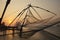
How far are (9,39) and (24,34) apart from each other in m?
1.54

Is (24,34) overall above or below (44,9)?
below

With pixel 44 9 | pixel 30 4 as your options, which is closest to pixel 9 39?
pixel 30 4

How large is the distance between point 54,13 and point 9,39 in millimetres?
4827

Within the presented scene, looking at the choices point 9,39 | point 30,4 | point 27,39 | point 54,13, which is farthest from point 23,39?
point 54,13

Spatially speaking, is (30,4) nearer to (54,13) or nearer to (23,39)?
(54,13)

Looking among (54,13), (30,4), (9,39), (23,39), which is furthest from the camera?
(9,39)

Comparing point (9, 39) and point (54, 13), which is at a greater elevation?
point (54, 13)

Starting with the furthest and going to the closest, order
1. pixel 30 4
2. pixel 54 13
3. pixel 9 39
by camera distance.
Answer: pixel 9 39 < pixel 30 4 < pixel 54 13

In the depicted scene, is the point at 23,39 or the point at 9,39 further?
the point at 9,39

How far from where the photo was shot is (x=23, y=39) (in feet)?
27.5

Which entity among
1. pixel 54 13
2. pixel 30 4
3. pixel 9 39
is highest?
pixel 30 4

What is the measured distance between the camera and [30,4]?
257 inches

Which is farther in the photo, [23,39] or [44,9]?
[23,39]

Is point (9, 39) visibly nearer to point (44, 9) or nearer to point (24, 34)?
point (24, 34)
